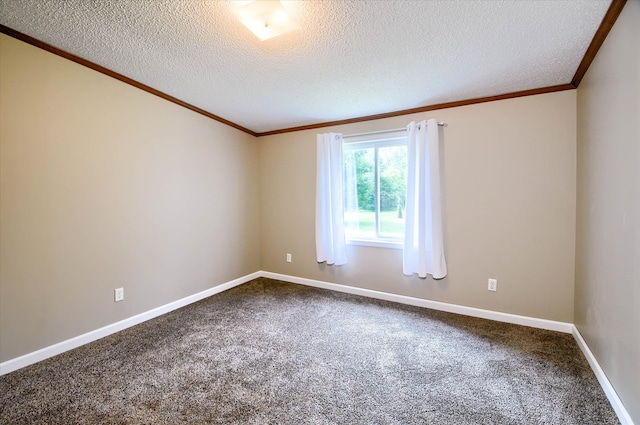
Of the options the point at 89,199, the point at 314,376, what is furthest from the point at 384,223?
the point at 89,199

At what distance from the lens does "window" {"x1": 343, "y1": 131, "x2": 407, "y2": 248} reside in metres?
3.26

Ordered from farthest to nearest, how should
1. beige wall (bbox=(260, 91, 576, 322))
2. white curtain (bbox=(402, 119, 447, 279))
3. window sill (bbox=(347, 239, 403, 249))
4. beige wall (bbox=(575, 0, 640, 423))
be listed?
window sill (bbox=(347, 239, 403, 249)) < white curtain (bbox=(402, 119, 447, 279)) < beige wall (bbox=(260, 91, 576, 322)) < beige wall (bbox=(575, 0, 640, 423))

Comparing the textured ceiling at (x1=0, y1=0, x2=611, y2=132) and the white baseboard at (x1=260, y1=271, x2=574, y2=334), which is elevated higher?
the textured ceiling at (x1=0, y1=0, x2=611, y2=132)

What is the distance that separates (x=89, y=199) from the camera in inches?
88.1

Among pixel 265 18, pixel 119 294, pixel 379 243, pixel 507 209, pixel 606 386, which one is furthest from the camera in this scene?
pixel 379 243

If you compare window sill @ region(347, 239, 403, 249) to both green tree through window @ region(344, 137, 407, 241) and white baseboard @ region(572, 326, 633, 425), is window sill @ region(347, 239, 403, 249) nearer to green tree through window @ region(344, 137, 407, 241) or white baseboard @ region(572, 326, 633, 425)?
green tree through window @ region(344, 137, 407, 241)

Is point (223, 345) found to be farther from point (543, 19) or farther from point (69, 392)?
point (543, 19)

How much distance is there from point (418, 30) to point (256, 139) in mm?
2906

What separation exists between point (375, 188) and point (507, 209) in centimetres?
139

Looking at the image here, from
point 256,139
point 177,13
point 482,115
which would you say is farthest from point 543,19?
point 256,139

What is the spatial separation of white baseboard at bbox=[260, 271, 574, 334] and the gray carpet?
0.33 ft

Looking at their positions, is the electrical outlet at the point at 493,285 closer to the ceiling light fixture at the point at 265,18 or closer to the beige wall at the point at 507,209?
the beige wall at the point at 507,209

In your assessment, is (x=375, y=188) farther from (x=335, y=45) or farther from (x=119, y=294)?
(x=119, y=294)

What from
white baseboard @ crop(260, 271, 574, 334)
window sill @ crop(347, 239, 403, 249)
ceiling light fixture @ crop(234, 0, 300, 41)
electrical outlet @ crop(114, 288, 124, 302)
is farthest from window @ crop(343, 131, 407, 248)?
electrical outlet @ crop(114, 288, 124, 302)
